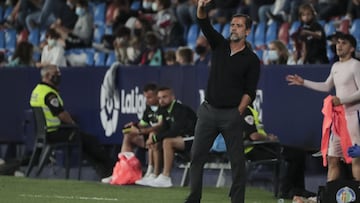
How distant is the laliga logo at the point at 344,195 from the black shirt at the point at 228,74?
4.73 feet

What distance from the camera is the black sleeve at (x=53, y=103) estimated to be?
18516 mm

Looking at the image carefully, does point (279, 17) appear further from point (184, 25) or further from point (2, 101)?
point (2, 101)

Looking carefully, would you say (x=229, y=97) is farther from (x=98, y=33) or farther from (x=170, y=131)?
(x=98, y=33)

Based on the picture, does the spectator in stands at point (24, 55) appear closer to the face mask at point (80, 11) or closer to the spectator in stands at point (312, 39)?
the face mask at point (80, 11)

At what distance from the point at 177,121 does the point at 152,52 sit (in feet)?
10.2

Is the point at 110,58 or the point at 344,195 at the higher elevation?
the point at 110,58

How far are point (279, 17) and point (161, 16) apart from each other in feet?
7.71

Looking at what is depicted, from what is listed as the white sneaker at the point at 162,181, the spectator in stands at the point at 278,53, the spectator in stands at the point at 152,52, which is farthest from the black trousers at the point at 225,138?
the spectator in stands at the point at 152,52

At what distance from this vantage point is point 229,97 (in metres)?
12.5

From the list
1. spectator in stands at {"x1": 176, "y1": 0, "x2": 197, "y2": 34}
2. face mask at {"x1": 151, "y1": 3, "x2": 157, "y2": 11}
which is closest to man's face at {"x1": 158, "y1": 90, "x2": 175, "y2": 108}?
spectator in stands at {"x1": 176, "y1": 0, "x2": 197, "y2": 34}

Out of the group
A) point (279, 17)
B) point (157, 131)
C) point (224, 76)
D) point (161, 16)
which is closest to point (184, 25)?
point (161, 16)

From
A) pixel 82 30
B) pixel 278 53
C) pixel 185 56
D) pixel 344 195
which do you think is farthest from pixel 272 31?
pixel 344 195

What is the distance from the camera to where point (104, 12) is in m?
24.5

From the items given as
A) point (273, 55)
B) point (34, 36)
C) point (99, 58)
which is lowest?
point (99, 58)
